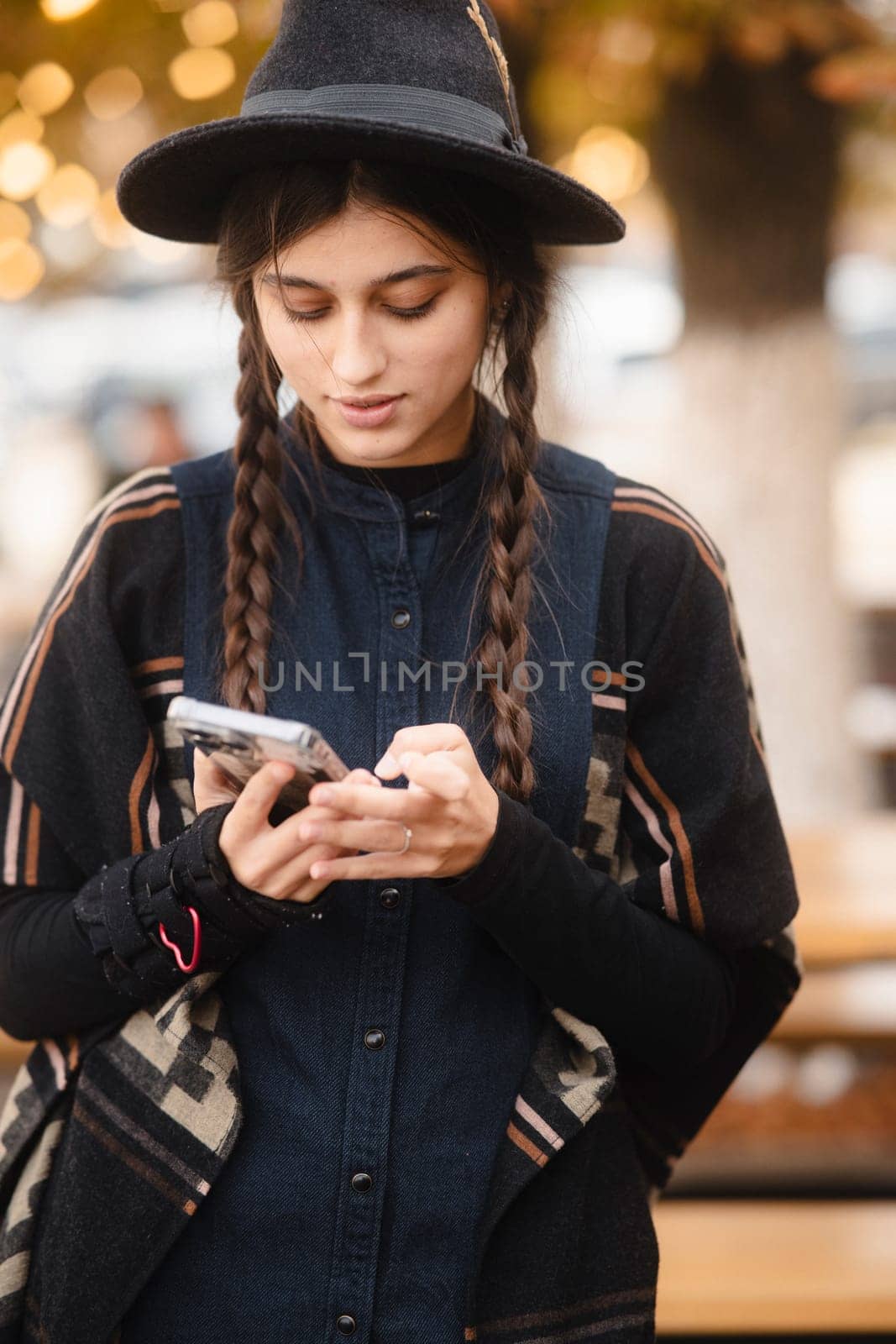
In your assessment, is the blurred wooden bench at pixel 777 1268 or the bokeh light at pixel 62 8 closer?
the blurred wooden bench at pixel 777 1268

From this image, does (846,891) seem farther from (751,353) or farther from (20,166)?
(20,166)

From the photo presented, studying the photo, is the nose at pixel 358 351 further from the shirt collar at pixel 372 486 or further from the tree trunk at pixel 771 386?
the tree trunk at pixel 771 386

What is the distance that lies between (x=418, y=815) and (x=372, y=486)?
19.3 inches

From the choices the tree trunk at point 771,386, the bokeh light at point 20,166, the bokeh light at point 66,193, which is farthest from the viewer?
the tree trunk at point 771,386

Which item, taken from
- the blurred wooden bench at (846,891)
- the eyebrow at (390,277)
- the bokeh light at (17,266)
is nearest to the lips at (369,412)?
the eyebrow at (390,277)

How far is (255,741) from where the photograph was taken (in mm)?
1188

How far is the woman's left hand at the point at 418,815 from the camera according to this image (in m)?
1.25

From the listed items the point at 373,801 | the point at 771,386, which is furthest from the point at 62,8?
the point at 771,386

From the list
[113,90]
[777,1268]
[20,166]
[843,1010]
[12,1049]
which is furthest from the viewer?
[843,1010]

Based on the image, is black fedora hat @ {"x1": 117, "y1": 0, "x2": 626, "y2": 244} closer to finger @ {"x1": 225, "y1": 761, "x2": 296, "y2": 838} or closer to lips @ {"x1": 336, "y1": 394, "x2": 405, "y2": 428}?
lips @ {"x1": 336, "y1": 394, "x2": 405, "y2": 428}

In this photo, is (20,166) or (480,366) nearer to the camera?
(480,366)

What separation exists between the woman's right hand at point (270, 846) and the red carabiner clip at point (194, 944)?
8 cm

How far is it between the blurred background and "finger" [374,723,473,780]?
1.99ft

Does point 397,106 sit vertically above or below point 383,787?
above
